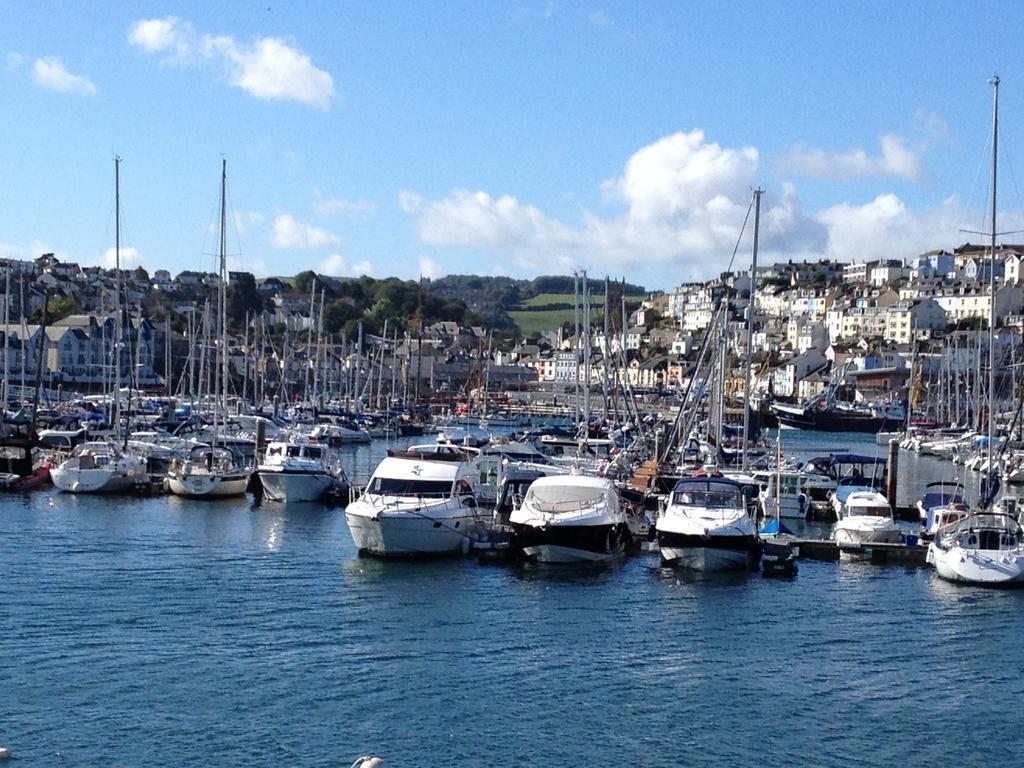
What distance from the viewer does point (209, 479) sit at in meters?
54.0

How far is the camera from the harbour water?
2308 centimetres

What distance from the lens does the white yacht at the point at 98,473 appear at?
180ft

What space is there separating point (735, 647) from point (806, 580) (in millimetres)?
8265

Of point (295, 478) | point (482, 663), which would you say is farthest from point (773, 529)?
point (295, 478)

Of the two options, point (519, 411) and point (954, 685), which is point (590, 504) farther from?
point (519, 411)

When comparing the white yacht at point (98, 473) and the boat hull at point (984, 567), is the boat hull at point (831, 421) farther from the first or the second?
the boat hull at point (984, 567)

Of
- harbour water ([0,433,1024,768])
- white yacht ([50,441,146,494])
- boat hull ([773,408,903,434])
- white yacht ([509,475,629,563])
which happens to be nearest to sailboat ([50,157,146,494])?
white yacht ([50,441,146,494])

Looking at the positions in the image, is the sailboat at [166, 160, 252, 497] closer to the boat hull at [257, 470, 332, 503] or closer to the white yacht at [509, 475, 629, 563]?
the boat hull at [257, 470, 332, 503]

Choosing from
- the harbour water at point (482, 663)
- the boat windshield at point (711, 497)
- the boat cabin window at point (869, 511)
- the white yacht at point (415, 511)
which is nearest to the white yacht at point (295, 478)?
the harbour water at point (482, 663)

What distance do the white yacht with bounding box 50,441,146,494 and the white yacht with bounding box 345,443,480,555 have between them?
59.4 feet

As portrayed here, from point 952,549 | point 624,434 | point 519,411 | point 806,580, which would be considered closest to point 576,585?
point 806,580

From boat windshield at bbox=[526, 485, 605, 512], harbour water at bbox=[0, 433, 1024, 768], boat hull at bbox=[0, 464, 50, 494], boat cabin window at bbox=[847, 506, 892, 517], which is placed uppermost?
boat windshield at bbox=[526, 485, 605, 512]

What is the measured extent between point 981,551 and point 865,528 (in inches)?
226

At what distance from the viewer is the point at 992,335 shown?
144 feet
